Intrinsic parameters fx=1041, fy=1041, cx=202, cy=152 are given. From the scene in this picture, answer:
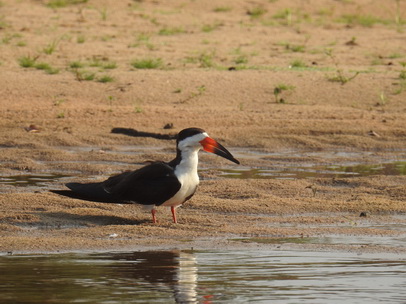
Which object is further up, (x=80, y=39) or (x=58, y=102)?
(x=80, y=39)

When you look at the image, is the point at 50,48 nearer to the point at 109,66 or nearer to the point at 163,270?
the point at 109,66

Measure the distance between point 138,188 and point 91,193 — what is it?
16.8 inches

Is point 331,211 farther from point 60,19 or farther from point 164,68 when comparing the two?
point 60,19

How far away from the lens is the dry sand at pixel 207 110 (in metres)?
7.93

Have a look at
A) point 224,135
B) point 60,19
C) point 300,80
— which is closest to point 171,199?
point 224,135

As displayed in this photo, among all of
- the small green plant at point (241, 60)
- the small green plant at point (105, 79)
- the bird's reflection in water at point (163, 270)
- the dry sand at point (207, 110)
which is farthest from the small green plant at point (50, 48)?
the bird's reflection in water at point (163, 270)

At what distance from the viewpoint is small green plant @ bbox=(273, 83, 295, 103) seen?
14.3 m

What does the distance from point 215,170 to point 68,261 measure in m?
4.08

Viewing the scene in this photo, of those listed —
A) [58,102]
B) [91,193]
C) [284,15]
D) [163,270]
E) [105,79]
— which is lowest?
[163,270]

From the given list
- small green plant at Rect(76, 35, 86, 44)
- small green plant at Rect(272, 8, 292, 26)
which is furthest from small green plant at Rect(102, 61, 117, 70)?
small green plant at Rect(272, 8, 292, 26)

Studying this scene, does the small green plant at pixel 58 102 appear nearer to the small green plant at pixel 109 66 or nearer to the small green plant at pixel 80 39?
the small green plant at pixel 109 66

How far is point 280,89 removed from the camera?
1454cm

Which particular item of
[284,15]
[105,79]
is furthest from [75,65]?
[284,15]

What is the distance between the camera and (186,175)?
25.3ft
